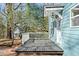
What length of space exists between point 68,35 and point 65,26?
151 mm

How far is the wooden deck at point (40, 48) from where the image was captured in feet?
9.19

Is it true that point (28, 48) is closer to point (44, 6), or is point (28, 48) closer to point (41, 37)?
point (41, 37)

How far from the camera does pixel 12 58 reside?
282 cm

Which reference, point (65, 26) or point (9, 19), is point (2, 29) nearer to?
point (9, 19)

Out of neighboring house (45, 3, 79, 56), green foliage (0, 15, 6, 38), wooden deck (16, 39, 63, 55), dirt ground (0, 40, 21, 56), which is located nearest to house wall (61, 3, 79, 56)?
neighboring house (45, 3, 79, 56)

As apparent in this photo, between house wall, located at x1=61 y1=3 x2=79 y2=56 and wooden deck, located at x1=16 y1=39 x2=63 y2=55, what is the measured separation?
127mm

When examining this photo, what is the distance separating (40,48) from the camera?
Result: 2.81 meters

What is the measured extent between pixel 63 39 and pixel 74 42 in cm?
18

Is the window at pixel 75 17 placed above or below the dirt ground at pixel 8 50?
above

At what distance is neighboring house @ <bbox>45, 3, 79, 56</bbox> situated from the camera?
8.99 ft

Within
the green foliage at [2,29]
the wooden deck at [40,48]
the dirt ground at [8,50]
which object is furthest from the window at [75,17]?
the green foliage at [2,29]

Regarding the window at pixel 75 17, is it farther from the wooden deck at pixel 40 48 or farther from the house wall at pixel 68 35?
the wooden deck at pixel 40 48

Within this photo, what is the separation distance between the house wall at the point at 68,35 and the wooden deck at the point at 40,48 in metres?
0.13

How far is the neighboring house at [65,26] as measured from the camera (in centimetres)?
274
